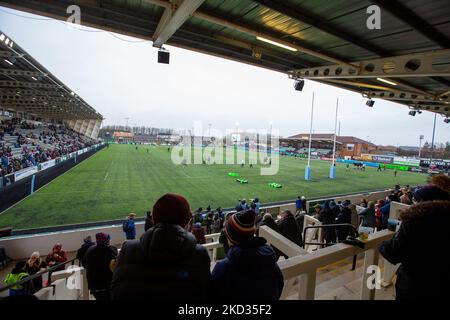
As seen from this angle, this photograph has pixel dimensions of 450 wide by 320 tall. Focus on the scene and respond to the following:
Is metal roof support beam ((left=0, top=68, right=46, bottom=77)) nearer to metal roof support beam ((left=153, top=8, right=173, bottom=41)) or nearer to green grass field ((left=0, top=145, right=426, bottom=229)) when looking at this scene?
green grass field ((left=0, top=145, right=426, bottom=229))

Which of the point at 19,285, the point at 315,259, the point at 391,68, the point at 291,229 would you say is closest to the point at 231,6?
the point at 291,229

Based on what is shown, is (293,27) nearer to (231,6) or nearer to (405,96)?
(231,6)

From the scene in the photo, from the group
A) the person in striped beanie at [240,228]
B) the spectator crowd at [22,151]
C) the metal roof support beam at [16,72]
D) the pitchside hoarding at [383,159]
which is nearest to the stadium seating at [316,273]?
the person in striped beanie at [240,228]

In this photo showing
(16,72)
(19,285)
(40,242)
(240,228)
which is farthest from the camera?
(16,72)

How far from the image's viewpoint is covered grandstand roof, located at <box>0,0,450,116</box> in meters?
4.09

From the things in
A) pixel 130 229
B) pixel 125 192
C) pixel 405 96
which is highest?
pixel 405 96

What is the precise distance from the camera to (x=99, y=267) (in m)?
3.09

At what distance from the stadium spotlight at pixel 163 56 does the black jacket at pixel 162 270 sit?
17.5 ft

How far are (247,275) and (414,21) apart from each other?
17.3 feet

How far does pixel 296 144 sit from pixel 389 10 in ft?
266

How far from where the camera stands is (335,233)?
6316 mm

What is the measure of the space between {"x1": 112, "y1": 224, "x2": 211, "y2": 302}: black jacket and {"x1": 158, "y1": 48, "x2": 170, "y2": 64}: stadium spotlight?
532cm

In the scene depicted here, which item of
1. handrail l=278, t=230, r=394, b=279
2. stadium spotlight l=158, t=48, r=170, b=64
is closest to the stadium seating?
handrail l=278, t=230, r=394, b=279
